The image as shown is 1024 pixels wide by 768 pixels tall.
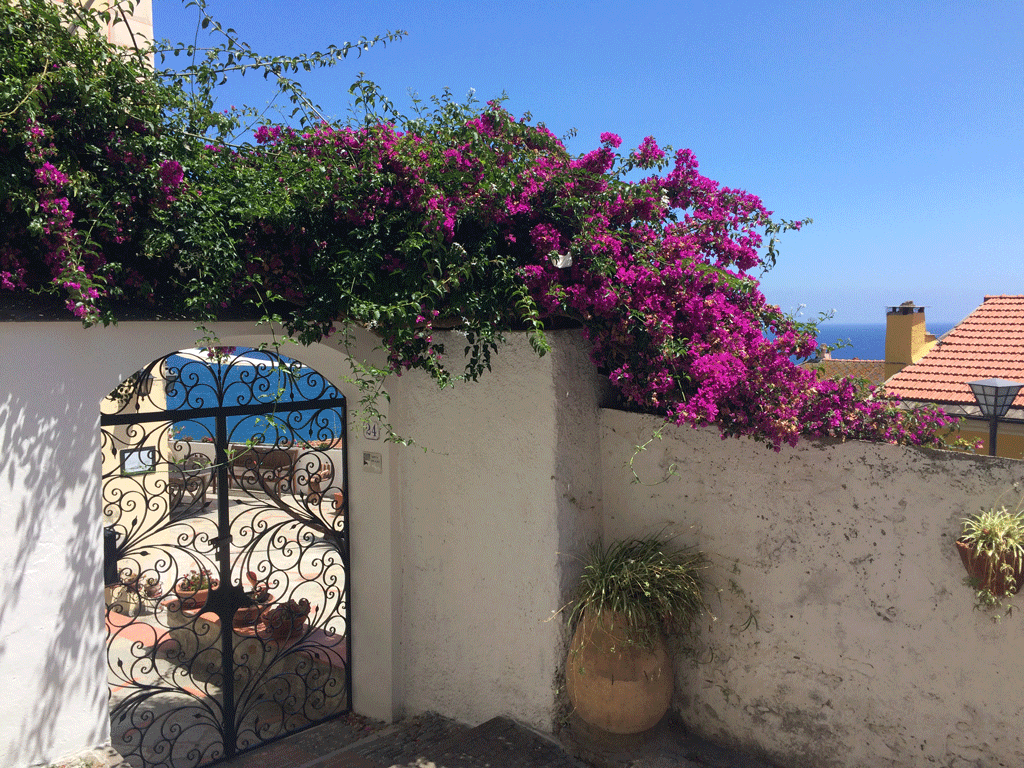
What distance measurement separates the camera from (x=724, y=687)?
380 cm

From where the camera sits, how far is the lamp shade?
21.4ft

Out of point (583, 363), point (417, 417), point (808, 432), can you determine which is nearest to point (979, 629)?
point (808, 432)

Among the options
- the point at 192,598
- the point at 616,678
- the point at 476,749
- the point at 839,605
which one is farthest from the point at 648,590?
the point at 192,598

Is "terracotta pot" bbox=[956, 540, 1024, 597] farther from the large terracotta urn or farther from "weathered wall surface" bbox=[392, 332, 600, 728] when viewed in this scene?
"weathered wall surface" bbox=[392, 332, 600, 728]

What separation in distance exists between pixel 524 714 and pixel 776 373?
2.40 m

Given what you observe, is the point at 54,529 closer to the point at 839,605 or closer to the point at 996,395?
the point at 839,605

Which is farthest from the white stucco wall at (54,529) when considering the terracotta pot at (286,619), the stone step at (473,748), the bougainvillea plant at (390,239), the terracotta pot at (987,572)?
the terracotta pot at (987,572)

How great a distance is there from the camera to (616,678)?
3.72 m

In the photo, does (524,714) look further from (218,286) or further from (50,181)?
(50,181)

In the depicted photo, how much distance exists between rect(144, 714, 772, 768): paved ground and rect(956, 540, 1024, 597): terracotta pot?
1464 millimetres

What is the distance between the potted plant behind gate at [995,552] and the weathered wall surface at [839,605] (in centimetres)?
8

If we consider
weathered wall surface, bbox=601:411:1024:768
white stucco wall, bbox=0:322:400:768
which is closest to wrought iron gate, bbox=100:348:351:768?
white stucco wall, bbox=0:322:400:768

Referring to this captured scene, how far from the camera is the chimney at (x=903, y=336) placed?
53.0ft

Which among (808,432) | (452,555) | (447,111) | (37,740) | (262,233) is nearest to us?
(37,740)
